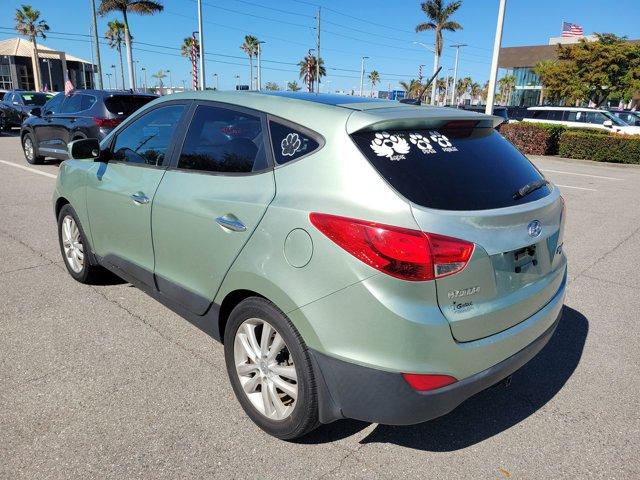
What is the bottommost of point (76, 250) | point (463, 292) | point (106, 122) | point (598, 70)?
point (76, 250)

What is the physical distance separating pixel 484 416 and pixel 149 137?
2.77 meters

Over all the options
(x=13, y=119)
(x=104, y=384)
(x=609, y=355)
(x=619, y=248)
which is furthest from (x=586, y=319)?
(x=13, y=119)

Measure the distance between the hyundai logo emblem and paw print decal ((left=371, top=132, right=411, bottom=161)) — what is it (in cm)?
68

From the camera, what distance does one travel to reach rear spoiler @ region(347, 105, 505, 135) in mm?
2189

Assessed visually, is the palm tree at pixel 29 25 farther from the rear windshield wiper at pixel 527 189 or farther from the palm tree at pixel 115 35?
the rear windshield wiper at pixel 527 189

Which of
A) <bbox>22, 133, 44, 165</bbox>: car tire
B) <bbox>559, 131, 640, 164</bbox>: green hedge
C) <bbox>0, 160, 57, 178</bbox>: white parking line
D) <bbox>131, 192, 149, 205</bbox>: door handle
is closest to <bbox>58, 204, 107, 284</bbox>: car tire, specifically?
<bbox>131, 192, 149, 205</bbox>: door handle

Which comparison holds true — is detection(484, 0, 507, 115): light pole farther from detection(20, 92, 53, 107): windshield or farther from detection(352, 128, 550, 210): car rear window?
detection(20, 92, 53, 107): windshield

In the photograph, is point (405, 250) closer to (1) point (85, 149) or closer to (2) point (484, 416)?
(2) point (484, 416)

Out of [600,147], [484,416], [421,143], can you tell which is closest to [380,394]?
[484,416]

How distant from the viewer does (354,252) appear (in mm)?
1953

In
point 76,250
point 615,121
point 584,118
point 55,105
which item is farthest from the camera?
point 584,118

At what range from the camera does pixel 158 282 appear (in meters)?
3.08

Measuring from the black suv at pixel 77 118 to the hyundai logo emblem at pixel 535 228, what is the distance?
8960 millimetres

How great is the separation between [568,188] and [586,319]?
792cm
